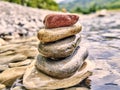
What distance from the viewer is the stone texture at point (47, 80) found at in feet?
20.8

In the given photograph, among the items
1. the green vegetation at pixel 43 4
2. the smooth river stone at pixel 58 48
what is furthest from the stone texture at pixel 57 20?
the green vegetation at pixel 43 4

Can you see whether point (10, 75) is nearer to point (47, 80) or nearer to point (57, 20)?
point (47, 80)

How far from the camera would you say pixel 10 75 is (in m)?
7.16

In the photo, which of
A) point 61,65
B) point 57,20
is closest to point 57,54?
point 61,65

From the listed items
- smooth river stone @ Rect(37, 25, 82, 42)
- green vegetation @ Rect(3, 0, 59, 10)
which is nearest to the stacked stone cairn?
smooth river stone @ Rect(37, 25, 82, 42)

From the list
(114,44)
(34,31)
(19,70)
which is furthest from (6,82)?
(34,31)

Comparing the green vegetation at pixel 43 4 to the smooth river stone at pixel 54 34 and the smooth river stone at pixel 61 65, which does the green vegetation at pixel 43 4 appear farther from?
the smooth river stone at pixel 61 65

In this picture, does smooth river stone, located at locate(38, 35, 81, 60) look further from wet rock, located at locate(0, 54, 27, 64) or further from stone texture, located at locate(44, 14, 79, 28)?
wet rock, located at locate(0, 54, 27, 64)

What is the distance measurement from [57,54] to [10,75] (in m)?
1.33

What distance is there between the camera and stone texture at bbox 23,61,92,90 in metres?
6.33

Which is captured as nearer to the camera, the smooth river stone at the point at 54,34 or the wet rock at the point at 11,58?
the smooth river stone at the point at 54,34

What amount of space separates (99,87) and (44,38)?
1.59 m

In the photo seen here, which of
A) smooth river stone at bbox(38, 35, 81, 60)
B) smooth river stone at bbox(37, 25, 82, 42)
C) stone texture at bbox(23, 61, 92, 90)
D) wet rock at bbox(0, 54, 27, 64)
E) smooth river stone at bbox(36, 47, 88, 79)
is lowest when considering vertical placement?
wet rock at bbox(0, 54, 27, 64)

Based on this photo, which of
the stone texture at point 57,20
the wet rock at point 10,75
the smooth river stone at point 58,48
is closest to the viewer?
the smooth river stone at point 58,48
